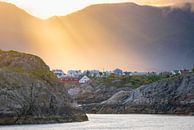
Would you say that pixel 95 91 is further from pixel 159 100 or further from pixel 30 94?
pixel 30 94

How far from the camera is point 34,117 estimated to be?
8231 cm

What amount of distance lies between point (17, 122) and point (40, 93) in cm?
666

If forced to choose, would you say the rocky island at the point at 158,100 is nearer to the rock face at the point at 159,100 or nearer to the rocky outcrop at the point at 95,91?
the rock face at the point at 159,100

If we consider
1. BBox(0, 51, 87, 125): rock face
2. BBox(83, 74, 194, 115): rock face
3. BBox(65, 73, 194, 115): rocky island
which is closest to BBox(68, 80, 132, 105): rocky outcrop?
BBox(65, 73, 194, 115): rocky island

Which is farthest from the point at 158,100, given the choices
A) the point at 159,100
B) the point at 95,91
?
the point at 95,91

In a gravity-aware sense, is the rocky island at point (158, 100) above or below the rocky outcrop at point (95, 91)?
below

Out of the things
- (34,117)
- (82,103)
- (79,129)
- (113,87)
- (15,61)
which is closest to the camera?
(79,129)

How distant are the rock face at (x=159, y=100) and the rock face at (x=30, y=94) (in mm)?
41129

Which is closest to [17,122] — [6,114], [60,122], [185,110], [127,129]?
[6,114]

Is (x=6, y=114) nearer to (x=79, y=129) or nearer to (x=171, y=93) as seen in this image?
(x=79, y=129)

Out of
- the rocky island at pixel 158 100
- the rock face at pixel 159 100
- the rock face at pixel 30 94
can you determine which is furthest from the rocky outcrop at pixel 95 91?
the rock face at pixel 30 94

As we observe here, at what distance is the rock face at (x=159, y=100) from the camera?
12988cm

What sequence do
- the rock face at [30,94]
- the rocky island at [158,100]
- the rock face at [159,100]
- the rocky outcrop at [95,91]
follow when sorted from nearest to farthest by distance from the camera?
the rock face at [30,94] → the rock face at [159,100] → the rocky island at [158,100] → the rocky outcrop at [95,91]

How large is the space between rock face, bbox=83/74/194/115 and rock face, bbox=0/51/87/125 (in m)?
41.1
